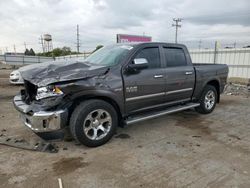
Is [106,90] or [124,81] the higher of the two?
[124,81]

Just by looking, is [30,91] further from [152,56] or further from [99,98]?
[152,56]

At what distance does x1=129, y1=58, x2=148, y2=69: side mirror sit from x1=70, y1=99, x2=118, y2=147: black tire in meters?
0.85

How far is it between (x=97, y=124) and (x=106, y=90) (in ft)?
2.01

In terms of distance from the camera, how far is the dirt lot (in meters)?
2.82

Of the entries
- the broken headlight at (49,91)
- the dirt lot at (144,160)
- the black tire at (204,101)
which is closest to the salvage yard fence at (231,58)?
the black tire at (204,101)

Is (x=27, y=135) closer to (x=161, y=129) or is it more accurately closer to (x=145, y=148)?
(x=145, y=148)

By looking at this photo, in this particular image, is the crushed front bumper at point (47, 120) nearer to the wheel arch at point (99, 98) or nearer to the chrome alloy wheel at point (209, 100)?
the wheel arch at point (99, 98)

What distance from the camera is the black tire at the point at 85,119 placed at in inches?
138

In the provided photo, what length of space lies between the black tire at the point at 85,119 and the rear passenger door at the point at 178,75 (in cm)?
159

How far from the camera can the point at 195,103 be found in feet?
18.4

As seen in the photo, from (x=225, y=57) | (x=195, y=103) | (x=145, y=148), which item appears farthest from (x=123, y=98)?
(x=225, y=57)

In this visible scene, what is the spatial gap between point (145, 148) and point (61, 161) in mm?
1408

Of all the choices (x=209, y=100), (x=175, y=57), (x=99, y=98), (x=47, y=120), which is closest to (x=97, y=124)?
(x=99, y=98)

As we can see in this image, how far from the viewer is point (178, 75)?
495 centimetres
